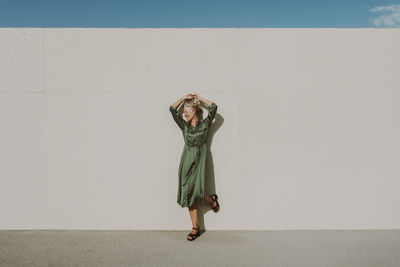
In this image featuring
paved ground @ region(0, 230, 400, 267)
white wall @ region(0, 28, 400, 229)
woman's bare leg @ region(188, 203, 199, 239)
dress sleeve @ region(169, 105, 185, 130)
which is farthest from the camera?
white wall @ region(0, 28, 400, 229)

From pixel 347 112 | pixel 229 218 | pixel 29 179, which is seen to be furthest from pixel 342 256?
pixel 29 179

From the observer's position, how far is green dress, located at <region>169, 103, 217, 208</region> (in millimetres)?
3887

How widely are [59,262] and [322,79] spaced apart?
12.6 ft

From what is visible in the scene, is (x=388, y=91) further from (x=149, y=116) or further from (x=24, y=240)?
(x=24, y=240)

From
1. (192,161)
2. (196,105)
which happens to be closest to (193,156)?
(192,161)

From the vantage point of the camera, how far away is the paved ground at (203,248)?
3250 mm

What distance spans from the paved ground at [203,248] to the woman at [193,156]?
0.43 metres

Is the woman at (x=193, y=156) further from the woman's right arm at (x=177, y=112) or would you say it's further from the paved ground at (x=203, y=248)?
the paved ground at (x=203, y=248)

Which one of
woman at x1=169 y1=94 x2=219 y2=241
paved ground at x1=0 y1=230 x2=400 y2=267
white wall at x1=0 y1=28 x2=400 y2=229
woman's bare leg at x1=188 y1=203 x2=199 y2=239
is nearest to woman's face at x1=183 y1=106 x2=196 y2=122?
woman at x1=169 y1=94 x2=219 y2=241

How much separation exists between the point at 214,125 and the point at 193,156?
566mm

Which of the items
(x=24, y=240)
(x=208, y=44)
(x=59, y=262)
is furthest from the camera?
(x=208, y=44)

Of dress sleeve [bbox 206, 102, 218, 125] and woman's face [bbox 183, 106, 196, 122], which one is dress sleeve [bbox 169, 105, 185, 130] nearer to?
woman's face [bbox 183, 106, 196, 122]

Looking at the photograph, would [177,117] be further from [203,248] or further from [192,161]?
[203,248]

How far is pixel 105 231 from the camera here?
419 cm
